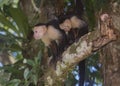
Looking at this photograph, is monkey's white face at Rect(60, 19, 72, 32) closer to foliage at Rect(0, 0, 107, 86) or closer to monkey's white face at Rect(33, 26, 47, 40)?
monkey's white face at Rect(33, 26, 47, 40)

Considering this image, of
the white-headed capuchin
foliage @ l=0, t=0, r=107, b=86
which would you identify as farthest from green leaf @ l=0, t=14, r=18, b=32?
the white-headed capuchin

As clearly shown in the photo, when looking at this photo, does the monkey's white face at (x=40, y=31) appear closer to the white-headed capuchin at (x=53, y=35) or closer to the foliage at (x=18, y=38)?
the white-headed capuchin at (x=53, y=35)

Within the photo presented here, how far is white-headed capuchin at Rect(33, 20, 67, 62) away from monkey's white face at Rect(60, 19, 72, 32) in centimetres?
2

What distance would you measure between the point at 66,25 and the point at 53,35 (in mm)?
91

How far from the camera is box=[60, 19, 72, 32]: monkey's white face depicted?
1.91 metres

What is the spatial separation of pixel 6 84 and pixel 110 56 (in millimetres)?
622

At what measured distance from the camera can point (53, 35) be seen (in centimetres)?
192

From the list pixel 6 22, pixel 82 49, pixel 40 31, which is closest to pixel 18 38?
pixel 6 22

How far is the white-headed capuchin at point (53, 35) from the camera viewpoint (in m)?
1.90

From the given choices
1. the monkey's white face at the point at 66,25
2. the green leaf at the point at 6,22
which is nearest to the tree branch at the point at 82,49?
the monkey's white face at the point at 66,25

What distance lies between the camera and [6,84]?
78.0 inches

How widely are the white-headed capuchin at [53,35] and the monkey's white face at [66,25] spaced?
0.02m

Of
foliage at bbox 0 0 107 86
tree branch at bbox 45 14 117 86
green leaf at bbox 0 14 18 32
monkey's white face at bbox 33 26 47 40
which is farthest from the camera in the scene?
green leaf at bbox 0 14 18 32

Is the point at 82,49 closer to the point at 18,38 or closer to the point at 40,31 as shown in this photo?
the point at 40,31
